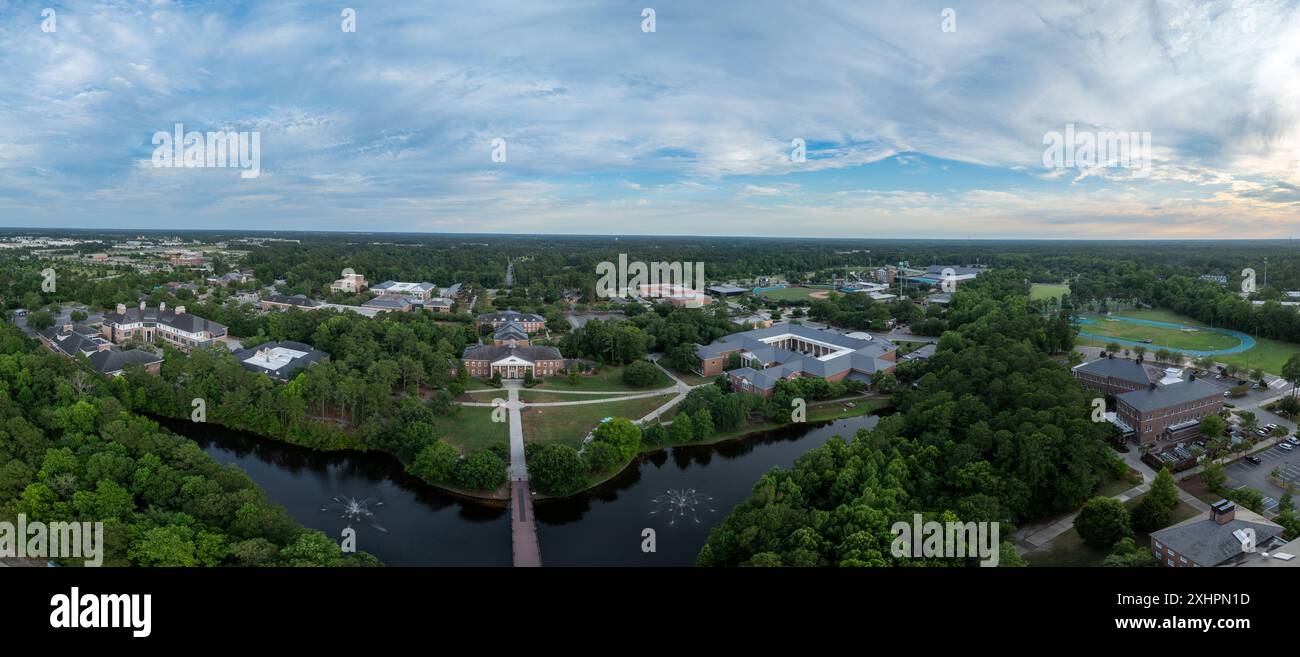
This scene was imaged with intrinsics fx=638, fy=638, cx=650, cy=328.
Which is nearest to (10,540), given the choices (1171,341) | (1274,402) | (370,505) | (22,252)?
(370,505)

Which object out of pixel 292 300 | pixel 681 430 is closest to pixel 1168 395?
pixel 681 430

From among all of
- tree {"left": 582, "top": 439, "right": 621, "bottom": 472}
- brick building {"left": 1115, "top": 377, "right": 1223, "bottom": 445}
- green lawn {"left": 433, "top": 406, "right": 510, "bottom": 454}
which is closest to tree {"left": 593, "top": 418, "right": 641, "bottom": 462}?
tree {"left": 582, "top": 439, "right": 621, "bottom": 472}

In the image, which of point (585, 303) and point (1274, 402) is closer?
point (1274, 402)

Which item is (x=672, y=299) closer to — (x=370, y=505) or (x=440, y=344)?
(x=440, y=344)

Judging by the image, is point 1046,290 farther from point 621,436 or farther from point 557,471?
point 557,471

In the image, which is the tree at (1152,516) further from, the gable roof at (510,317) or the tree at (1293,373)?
the gable roof at (510,317)
